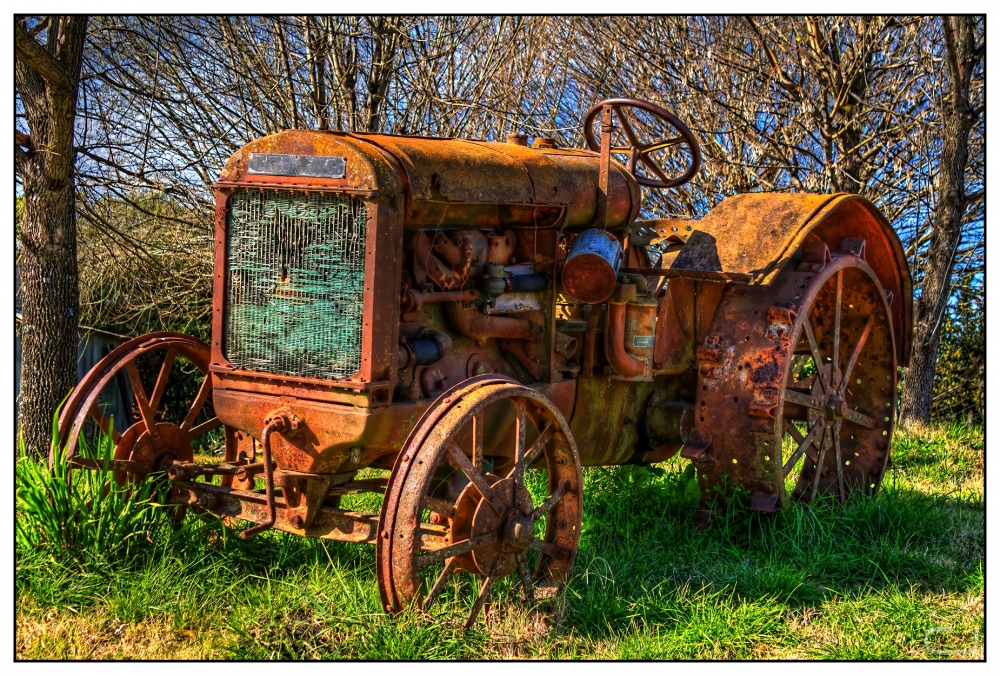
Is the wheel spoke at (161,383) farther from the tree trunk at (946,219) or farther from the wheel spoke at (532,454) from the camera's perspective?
the tree trunk at (946,219)

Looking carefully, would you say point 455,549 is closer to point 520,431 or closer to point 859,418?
point 520,431

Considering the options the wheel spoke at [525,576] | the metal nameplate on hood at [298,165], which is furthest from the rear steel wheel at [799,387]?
the metal nameplate on hood at [298,165]

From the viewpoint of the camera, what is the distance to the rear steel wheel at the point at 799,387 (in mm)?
4758

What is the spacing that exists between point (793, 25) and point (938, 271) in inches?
87.0

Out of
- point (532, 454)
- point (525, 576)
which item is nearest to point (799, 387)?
point (532, 454)

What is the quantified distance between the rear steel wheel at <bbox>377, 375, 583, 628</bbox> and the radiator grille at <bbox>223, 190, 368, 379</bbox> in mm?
471

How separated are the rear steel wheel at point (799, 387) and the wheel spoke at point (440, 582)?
1.46m

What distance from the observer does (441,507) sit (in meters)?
3.68

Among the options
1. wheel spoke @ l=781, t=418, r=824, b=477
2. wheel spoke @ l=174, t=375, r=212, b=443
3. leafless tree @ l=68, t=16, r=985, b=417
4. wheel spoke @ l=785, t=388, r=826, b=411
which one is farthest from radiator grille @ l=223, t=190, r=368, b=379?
leafless tree @ l=68, t=16, r=985, b=417

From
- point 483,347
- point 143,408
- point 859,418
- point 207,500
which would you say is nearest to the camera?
point 207,500

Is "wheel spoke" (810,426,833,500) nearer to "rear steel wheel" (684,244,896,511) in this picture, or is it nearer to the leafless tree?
"rear steel wheel" (684,244,896,511)

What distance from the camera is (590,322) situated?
4.59 m

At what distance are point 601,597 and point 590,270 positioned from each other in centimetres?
125

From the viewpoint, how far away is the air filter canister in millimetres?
4320
